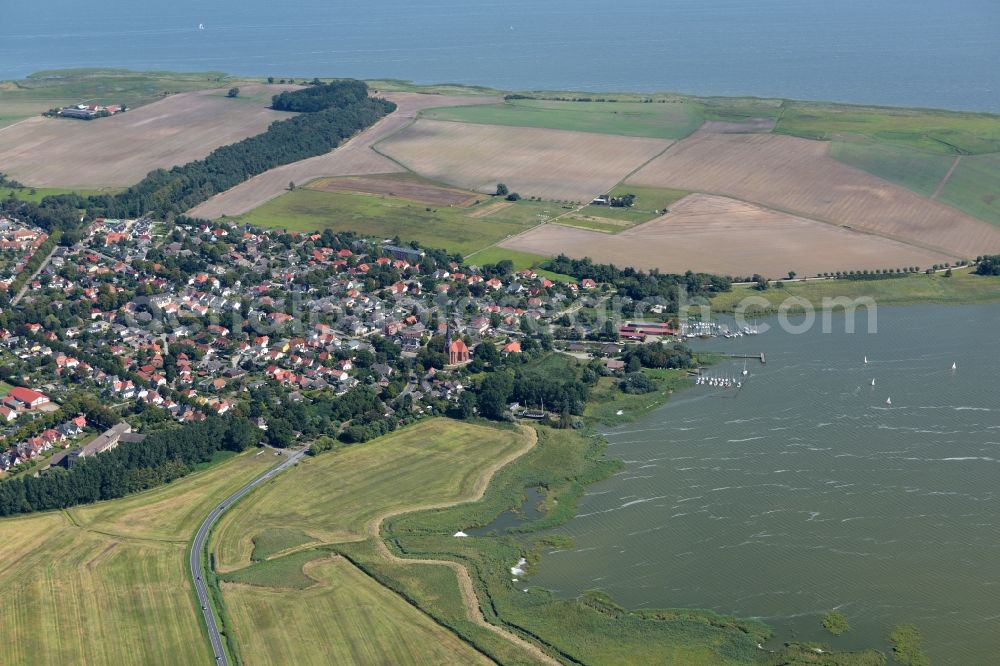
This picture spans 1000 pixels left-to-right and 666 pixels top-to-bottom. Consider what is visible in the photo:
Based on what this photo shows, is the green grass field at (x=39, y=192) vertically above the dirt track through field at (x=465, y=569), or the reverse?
the green grass field at (x=39, y=192)

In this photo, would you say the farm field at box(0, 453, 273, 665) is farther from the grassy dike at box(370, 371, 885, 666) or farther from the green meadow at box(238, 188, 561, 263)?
the green meadow at box(238, 188, 561, 263)

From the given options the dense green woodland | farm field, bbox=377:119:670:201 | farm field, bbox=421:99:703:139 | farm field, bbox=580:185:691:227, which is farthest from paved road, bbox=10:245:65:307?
the dense green woodland

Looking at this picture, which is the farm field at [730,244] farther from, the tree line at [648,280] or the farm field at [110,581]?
the farm field at [110,581]

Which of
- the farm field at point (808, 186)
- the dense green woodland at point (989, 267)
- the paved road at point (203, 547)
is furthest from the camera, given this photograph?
the farm field at point (808, 186)

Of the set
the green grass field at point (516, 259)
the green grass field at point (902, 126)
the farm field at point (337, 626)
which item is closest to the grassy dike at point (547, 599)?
the farm field at point (337, 626)

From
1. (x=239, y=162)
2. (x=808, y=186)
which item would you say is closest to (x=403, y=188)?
(x=239, y=162)

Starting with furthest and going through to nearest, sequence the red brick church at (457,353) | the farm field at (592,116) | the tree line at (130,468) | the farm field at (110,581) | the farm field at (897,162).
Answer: the farm field at (592,116) → the farm field at (897,162) → the red brick church at (457,353) → the tree line at (130,468) → the farm field at (110,581)

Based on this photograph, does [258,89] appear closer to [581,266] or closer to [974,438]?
[581,266]
